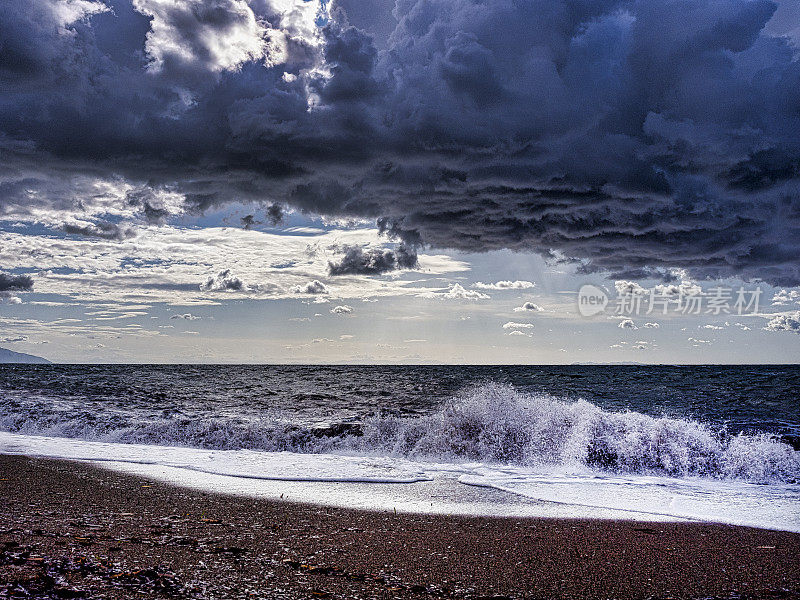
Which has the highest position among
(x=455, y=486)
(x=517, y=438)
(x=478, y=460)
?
(x=517, y=438)

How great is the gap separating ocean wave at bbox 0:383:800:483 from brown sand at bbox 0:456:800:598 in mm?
5718

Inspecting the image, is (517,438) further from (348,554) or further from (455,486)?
(348,554)

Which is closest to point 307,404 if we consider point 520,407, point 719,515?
point 520,407

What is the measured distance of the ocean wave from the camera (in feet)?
39.0

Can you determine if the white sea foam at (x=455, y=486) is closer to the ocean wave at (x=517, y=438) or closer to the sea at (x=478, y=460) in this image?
the sea at (x=478, y=460)

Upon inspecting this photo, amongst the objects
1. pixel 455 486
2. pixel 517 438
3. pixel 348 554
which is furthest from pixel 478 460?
pixel 348 554

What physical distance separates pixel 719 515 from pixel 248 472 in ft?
24.3

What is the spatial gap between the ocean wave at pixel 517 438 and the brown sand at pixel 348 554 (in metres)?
5.72

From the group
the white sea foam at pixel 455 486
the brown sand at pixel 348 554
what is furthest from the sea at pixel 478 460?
the brown sand at pixel 348 554

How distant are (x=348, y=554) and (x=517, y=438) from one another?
9.61 m

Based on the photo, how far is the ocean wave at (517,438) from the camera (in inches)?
468

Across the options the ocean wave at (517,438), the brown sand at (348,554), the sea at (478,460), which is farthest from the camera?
the ocean wave at (517,438)

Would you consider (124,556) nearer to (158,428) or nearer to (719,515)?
(719,515)

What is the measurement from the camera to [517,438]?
45.5ft
